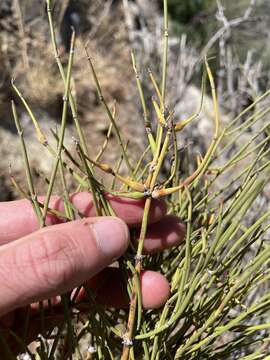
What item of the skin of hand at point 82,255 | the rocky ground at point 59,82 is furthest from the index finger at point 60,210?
the rocky ground at point 59,82

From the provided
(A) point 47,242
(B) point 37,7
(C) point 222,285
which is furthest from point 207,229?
(B) point 37,7

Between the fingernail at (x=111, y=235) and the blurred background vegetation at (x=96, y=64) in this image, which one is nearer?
the fingernail at (x=111, y=235)

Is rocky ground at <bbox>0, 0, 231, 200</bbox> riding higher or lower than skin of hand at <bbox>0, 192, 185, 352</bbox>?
lower

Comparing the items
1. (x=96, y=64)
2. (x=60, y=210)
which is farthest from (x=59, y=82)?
(x=60, y=210)

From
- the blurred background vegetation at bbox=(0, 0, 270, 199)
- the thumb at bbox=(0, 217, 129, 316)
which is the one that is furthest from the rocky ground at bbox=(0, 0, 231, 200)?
the thumb at bbox=(0, 217, 129, 316)

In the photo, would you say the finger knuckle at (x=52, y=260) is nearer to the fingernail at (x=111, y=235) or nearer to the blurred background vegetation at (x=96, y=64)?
the fingernail at (x=111, y=235)

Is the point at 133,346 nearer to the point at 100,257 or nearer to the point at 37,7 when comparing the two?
the point at 100,257

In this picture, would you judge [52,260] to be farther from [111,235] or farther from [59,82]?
[59,82]

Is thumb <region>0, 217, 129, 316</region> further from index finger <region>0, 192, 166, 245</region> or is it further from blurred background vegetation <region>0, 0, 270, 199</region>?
blurred background vegetation <region>0, 0, 270, 199</region>
